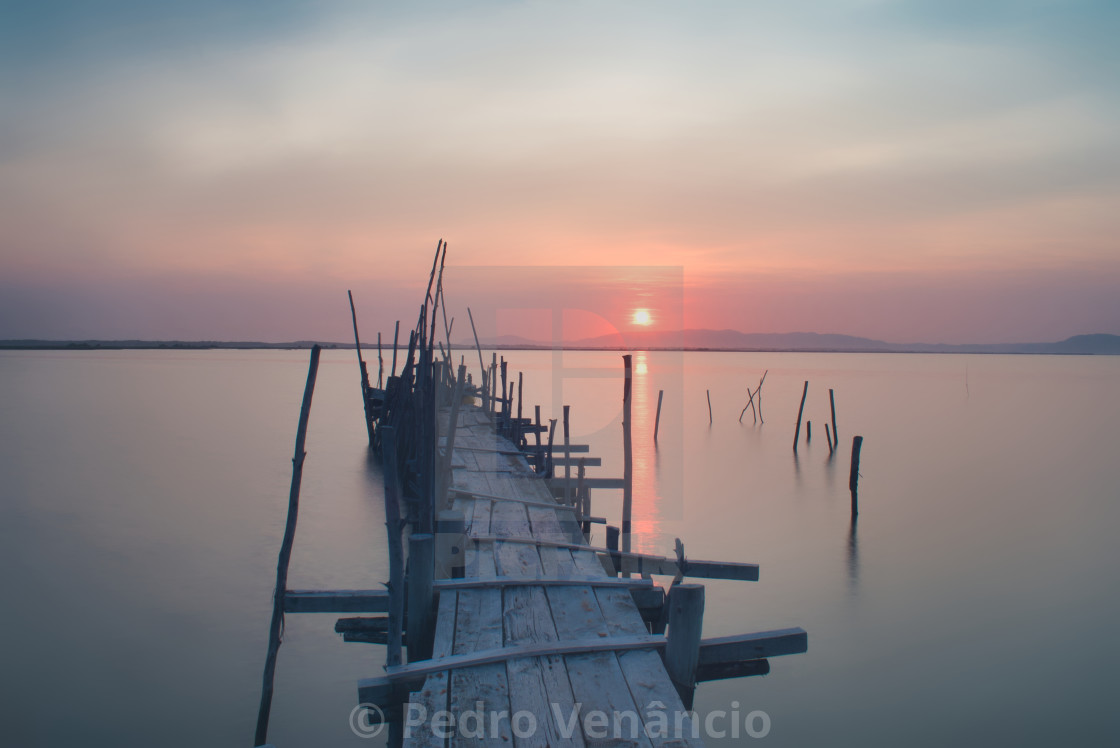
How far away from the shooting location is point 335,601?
507 cm

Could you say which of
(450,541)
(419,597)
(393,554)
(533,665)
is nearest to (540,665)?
(533,665)

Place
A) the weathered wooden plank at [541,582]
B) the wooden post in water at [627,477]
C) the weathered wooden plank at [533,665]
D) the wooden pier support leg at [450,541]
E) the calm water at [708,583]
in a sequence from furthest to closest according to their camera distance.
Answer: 1. the wooden post in water at [627,477]
2. the calm water at [708,583]
3. the wooden pier support leg at [450,541]
4. the weathered wooden plank at [541,582]
5. the weathered wooden plank at [533,665]

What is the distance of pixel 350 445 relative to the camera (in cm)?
2412

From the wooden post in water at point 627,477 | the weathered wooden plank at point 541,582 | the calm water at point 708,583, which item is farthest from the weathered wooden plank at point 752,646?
the wooden post in water at point 627,477

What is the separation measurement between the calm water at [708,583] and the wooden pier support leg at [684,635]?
295cm

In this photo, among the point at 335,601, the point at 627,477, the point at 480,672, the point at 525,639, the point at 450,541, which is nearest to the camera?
the point at 480,672

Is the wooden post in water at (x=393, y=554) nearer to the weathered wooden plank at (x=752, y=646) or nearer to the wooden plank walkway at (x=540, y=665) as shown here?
the wooden plank walkway at (x=540, y=665)

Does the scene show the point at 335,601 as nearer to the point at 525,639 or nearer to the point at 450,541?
the point at 450,541

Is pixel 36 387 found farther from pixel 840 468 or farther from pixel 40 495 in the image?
pixel 840 468

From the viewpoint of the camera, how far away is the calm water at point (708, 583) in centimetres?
673

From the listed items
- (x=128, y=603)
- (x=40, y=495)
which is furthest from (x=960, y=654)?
(x=40, y=495)

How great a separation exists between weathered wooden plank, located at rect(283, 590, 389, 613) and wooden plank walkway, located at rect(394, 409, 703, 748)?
0.53 m

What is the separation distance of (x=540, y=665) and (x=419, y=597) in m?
0.95

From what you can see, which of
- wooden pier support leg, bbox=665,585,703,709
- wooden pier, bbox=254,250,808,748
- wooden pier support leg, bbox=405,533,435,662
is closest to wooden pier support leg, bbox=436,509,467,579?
wooden pier, bbox=254,250,808,748
